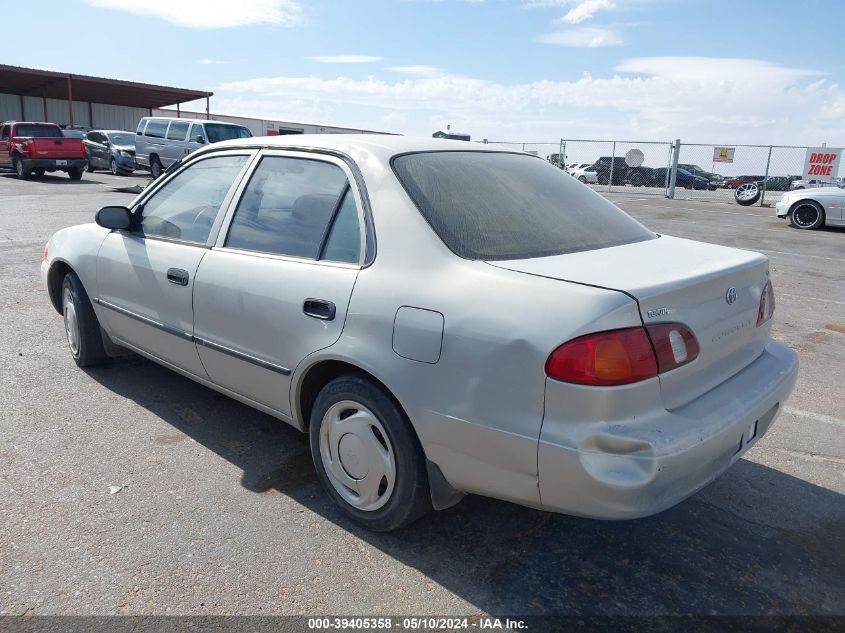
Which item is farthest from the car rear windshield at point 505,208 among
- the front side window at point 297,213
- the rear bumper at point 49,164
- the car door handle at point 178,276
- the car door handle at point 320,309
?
the rear bumper at point 49,164

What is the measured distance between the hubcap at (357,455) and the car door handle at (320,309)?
36 centimetres

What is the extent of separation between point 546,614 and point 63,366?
3868mm

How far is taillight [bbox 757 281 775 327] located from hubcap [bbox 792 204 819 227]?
14569 millimetres

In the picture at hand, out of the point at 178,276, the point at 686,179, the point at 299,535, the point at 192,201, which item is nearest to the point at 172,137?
the point at 192,201

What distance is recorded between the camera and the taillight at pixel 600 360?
2166 mm

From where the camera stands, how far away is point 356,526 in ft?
9.62

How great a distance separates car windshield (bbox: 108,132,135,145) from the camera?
26.0m

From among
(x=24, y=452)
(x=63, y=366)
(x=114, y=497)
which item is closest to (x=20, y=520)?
(x=114, y=497)

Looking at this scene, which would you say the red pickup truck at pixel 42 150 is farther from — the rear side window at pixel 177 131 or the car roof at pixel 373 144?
the car roof at pixel 373 144

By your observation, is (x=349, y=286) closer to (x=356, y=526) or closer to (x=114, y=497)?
(x=356, y=526)

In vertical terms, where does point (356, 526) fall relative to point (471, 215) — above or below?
below

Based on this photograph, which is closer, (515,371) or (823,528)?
(515,371)

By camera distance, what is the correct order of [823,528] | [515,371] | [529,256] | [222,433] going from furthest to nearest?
[222,433], [823,528], [529,256], [515,371]

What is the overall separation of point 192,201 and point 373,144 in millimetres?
1297
